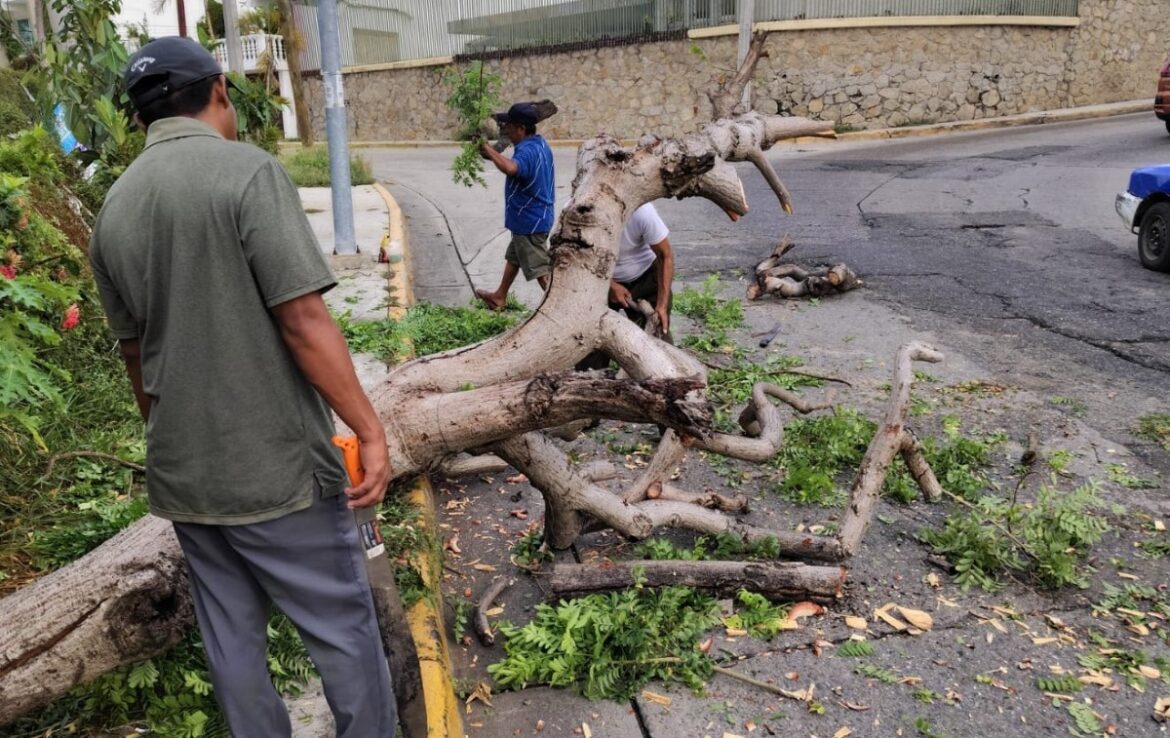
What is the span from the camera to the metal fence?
20500 millimetres

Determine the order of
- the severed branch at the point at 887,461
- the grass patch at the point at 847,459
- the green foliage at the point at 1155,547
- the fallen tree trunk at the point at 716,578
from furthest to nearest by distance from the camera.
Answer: the grass patch at the point at 847,459, the green foliage at the point at 1155,547, the severed branch at the point at 887,461, the fallen tree trunk at the point at 716,578

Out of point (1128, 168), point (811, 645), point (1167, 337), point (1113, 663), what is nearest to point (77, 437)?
point (811, 645)

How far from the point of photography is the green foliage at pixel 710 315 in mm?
7180

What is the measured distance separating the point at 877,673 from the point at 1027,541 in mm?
1139

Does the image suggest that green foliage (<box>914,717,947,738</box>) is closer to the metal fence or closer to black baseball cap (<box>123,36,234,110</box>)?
black baseball cap (<box>123,36,234,110</box>)

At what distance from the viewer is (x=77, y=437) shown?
448 centimetres

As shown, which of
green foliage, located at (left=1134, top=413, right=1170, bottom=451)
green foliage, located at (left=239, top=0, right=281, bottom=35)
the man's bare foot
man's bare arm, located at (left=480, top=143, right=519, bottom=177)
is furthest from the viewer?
green foliage, located at (left=239, top=0, right=281, bottom=35)

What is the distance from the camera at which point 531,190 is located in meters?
7.30

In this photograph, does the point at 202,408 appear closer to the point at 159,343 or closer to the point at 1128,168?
the point at 159,343

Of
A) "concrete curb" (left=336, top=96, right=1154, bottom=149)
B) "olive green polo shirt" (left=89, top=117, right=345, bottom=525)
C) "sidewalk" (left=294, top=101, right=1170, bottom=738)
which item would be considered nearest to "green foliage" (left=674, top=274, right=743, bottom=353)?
"sidewalk" (left=294, top=101, right=1170, bottom=738)

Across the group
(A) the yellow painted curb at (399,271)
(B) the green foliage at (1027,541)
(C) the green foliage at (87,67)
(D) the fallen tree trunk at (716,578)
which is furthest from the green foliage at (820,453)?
(C) the green foliage at (87,67)

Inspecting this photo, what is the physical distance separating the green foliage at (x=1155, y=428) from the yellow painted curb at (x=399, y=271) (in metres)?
5.19

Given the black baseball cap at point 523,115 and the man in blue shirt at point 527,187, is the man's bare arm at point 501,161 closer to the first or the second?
the man in blue shirt at point 527,187

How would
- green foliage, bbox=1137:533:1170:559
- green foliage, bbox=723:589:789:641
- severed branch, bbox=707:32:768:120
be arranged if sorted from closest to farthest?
green foliage, bbox=723:589:789:641, green foliage, bbox=1137:533:1170:559, severed branch, bbox=707:32:768:120
